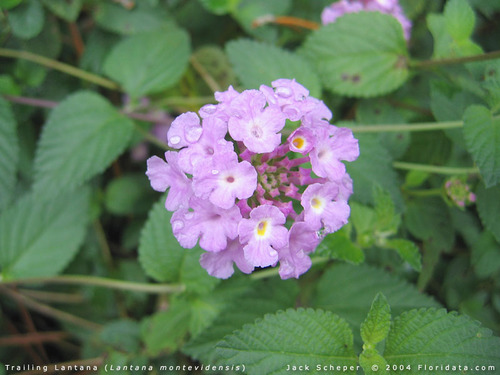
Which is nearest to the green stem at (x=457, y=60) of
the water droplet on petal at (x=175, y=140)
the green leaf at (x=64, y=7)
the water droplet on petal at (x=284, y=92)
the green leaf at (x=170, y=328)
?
the water droplet on petal at (x=284, y=92)

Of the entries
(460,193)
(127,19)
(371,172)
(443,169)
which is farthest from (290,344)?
(127,19)

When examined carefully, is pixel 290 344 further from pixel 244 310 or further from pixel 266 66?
pixel 266 66

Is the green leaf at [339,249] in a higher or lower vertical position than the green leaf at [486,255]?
higher

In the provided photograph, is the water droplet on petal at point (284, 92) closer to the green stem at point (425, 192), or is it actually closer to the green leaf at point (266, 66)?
the green leaf at point (266, 66)

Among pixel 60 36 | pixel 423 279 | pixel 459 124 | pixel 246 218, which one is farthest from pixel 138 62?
pixel 423 279

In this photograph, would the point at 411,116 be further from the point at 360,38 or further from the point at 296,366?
the point at 296,366

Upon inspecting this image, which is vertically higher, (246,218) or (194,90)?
(246,218)
